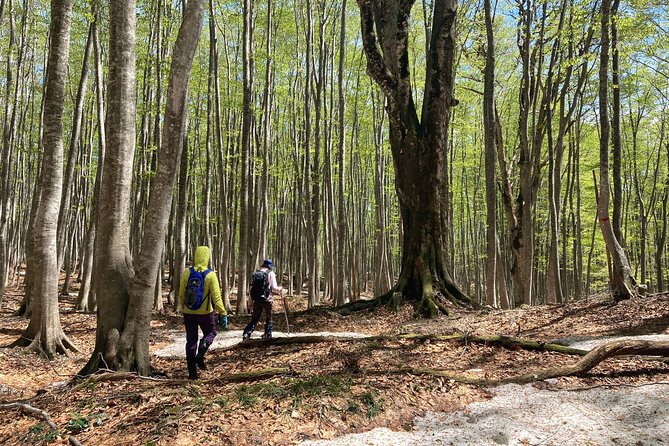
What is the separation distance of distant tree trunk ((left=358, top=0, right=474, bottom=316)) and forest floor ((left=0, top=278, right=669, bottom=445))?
3.29m

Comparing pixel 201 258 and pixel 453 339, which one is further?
pixel 453 339

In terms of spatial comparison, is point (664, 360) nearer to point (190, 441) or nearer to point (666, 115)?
point (190, 441)

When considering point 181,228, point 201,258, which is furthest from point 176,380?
point 181,228

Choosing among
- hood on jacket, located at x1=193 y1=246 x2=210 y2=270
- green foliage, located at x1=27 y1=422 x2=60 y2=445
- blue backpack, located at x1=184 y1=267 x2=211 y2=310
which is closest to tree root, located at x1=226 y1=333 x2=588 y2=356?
blue backpack, located at x1=184 y1=267 x2=211 y2=310

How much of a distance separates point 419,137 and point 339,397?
→ 23.2 ft

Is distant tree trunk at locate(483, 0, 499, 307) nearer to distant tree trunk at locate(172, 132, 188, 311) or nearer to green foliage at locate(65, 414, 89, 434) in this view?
distant tree trunk at locate(172, 132, 188, 311)

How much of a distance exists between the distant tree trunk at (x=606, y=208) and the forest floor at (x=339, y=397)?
1.40 meters

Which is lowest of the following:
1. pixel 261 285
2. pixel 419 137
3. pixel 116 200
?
pixel 261 285

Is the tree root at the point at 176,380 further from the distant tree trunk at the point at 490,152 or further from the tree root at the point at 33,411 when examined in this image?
the distant tree trunk at the point at 490,152

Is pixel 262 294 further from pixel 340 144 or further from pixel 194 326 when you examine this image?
pixel 340 144

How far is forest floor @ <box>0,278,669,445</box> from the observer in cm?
344

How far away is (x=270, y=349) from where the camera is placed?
258 inches

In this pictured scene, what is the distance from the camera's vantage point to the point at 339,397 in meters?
4.00

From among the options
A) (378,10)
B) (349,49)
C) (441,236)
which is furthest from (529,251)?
(349,49)
